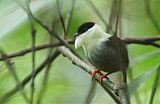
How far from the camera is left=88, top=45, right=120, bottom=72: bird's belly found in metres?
1.48

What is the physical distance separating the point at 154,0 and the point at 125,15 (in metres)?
0.27

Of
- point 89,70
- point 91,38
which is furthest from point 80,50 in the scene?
point 89,70

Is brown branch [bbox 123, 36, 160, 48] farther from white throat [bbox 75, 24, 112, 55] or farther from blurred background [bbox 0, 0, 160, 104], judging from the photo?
white throat [bbox 75, 24, 112, 55]

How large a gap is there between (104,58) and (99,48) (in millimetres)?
47

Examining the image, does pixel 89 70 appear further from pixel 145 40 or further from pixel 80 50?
pixel 80 50

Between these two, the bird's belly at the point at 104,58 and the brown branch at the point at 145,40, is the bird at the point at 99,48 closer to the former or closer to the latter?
the bird's belly at the point at 104,58

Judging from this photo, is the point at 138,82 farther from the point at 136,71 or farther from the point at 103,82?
the point at 136,71

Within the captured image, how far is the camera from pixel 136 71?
61.9 inches

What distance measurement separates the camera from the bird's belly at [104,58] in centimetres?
148

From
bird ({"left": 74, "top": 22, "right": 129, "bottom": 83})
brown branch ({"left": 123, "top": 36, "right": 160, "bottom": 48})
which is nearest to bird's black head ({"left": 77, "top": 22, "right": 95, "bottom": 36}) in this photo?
bird ({"left": 74, "top": 22, "right": 129, "bottom": 83})

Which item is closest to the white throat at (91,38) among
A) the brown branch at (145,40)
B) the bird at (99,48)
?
the bird at (99,48)

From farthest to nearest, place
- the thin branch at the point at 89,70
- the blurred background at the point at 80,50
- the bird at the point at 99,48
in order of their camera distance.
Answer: the bird at the point at 99,48 < the blurred background at the point at 80,50 < the thin branch at the point at 89,70

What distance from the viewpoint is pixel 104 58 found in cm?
152

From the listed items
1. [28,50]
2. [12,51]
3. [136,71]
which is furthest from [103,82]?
[12,51]
